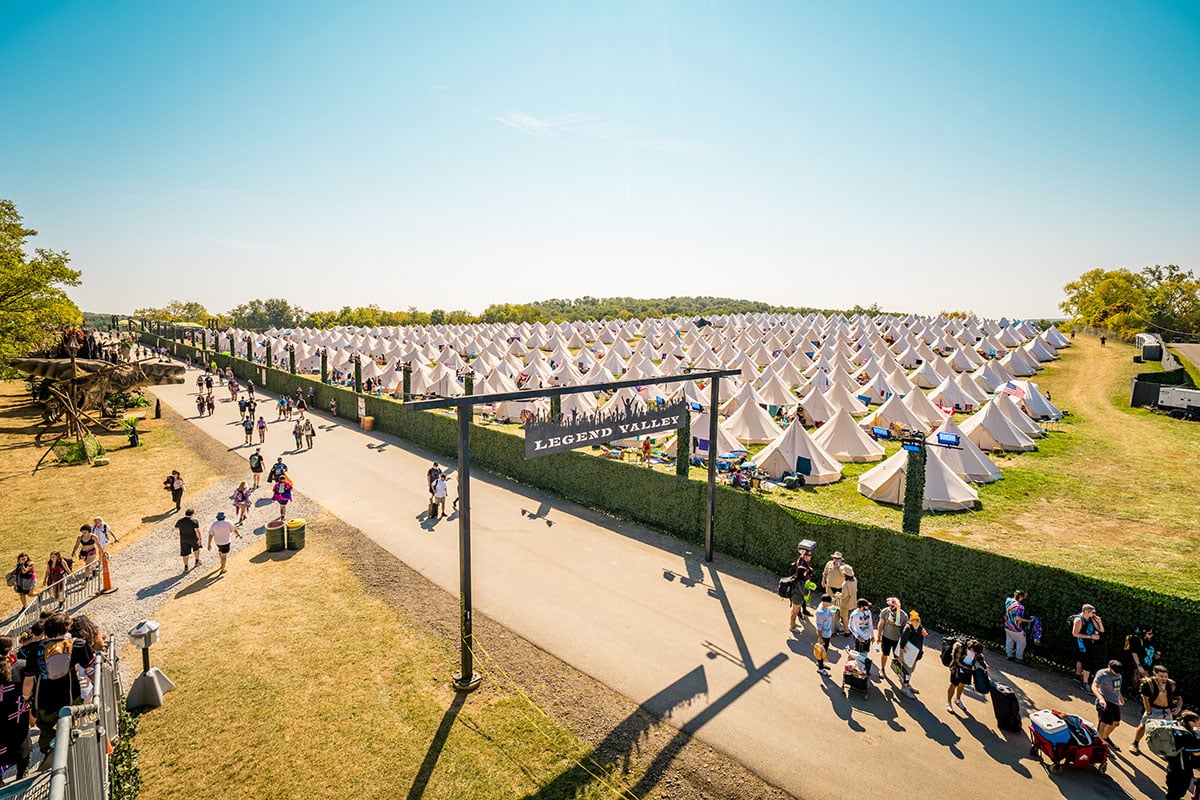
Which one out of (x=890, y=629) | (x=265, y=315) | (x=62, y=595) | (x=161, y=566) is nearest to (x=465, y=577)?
(x=890, y=629)

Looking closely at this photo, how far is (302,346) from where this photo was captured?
174 feet

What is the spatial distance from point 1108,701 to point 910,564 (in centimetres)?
389

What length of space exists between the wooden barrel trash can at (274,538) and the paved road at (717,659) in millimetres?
1228

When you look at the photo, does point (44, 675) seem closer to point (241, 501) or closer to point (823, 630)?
point (241, 501)

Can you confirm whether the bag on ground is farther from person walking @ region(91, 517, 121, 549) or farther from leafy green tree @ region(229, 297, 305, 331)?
leafy green tree @ region(229, 297, 305, 331)

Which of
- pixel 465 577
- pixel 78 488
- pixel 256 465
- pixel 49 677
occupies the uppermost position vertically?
pixel 465 577

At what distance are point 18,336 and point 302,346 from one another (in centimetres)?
2651

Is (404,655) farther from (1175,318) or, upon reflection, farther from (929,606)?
(1175,318)

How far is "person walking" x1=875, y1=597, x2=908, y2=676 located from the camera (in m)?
9.72

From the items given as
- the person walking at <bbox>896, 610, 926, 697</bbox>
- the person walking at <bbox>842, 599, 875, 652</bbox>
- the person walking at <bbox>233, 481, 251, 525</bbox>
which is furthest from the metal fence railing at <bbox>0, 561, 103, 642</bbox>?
the person walking at <bbox>896, 610, 926, 697</bbox>

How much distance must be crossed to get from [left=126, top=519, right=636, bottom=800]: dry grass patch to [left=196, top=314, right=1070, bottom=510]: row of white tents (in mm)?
7033

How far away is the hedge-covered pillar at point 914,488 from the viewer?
12188 millimetres

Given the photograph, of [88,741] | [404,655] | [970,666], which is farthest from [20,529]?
[970,666]

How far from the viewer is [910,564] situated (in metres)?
11.9
